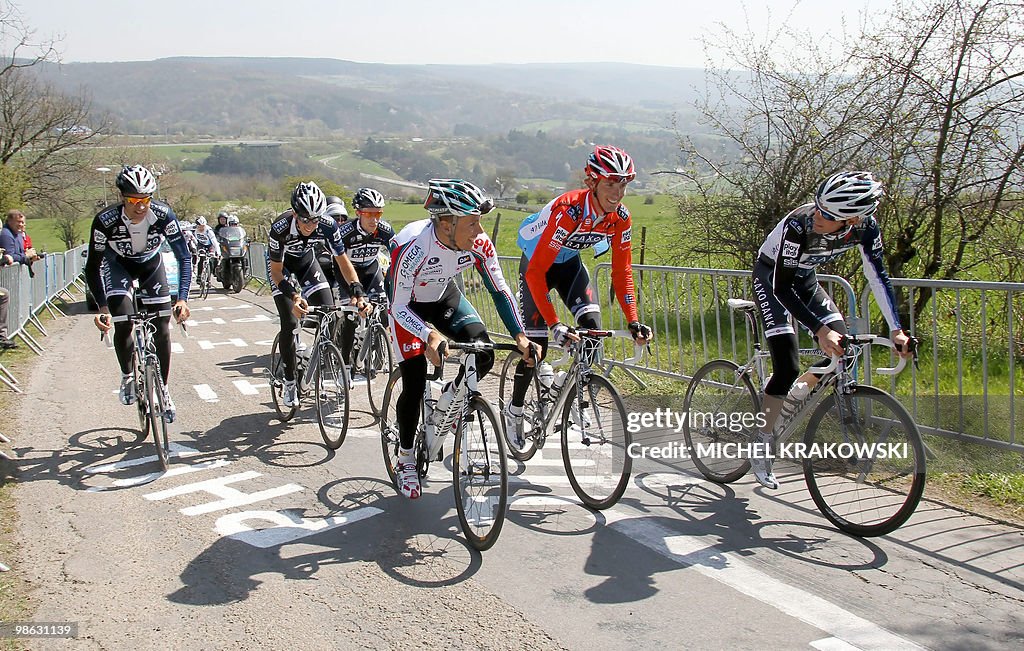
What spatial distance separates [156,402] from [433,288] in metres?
2.82

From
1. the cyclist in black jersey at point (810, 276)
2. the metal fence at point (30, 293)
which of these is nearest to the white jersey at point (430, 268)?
the cyclist in black jersey at point (810, 276)

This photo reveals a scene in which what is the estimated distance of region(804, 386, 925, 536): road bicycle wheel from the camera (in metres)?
Answer: 5.11

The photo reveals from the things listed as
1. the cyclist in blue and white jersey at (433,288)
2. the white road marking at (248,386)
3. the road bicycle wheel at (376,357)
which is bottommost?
the white road marking at (248,386)

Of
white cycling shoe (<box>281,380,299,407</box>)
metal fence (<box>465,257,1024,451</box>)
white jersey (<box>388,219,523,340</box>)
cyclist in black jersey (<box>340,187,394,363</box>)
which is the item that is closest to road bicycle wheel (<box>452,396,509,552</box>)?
white jersey (<box>388,219,523,340</box>)

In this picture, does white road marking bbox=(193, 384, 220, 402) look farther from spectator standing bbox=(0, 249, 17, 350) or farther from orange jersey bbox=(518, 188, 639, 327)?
orange jersey bbox=(518, 188, 639, 327)

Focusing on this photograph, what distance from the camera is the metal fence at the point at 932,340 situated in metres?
6.18

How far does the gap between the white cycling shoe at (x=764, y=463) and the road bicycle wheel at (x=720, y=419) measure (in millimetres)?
158

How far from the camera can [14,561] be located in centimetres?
499

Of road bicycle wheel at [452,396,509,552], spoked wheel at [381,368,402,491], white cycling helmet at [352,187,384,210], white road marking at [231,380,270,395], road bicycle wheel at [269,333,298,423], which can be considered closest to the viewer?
Answer: road bicycle wheel at [452,396,509,552]

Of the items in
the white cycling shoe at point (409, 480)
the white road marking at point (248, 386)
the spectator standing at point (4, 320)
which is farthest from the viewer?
the spectator standing at point (4, 320)

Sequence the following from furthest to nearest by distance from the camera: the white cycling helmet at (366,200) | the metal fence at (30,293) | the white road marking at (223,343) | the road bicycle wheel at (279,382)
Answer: the white road marking at (223,343) → the metal fence at (30,293) → the white cycling helmet at (366,200) → the road bicycle wheel at (279,382)

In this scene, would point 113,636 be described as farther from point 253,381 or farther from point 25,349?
point 25,349

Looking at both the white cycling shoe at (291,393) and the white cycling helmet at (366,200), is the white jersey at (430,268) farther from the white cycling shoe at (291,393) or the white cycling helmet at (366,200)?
the white cycling helmet at (366,200)

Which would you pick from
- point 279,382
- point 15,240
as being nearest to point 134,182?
point 279,382
